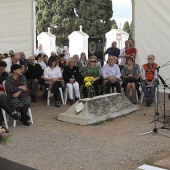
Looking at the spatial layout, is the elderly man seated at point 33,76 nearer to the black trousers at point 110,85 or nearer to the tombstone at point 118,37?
the black trousers at point 110,85

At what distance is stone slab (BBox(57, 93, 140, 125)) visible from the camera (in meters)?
6.25

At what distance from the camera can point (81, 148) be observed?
4734mm

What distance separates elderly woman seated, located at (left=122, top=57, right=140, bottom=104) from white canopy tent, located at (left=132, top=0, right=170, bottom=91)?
152cm

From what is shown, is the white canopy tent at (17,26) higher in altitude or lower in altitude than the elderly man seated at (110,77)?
higher

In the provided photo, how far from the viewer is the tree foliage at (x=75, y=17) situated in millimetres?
35500

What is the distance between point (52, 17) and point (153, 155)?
34821 mm

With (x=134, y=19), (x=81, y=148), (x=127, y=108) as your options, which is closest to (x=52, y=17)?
(x=134, y=19)

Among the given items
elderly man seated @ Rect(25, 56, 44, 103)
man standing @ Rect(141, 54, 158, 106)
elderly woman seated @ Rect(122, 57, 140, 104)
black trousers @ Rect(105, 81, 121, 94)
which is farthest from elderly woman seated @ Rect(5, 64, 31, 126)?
man standing @ Rect(141, 54, 158, 106)

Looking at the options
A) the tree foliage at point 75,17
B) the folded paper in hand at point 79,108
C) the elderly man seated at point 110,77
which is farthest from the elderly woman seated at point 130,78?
the tree foliage at point 75,17

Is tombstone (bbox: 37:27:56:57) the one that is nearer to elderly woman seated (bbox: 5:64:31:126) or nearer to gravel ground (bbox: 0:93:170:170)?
gravel ground (bbox: 0:93:170:170)

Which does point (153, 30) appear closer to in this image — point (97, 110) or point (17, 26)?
point (97, 110)

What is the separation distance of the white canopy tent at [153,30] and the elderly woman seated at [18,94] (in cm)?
480


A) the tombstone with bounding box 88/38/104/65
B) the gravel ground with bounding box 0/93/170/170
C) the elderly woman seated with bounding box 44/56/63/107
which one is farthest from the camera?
the tombstone with bounding box 88/38/104/65

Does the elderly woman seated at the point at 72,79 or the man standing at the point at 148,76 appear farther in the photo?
the elderly woman seated at the point at 72,79
